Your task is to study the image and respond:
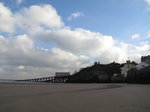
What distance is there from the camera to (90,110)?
7598mm

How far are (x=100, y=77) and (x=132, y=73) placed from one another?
28.0m

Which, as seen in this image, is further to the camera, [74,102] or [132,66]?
[132,66]

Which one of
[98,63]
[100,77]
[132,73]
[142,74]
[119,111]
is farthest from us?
[98,63]

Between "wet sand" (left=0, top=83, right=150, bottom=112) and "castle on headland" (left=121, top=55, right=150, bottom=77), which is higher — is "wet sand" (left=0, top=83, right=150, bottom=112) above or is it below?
below

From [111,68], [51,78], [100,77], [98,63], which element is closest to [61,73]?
[51,78]

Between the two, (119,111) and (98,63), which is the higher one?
(98,63)

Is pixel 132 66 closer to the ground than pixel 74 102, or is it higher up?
higher up

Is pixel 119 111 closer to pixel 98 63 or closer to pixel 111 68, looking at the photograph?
pixel 111 68

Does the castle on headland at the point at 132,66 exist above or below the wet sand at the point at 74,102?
above

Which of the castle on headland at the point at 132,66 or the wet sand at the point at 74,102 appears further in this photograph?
the castle on headland at the point at 132,66

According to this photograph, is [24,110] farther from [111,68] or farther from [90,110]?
[111,68]

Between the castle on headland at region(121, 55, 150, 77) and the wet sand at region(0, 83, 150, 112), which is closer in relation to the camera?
the wet sand at region(0, 83, 150, 112)

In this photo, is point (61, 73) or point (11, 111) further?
point (61, 73)

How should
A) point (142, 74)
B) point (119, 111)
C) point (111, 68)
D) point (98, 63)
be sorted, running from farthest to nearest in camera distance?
point (98, 63), point (111, 68), point (142, 74), point (119, 111)
